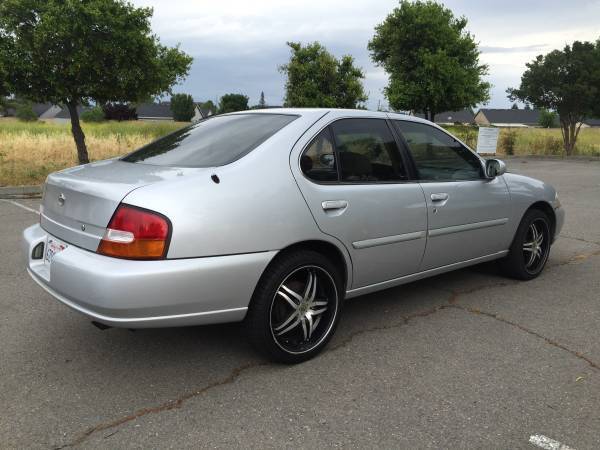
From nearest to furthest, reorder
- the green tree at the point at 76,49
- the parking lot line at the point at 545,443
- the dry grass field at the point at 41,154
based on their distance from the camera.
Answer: the parking lot line at the point at 545,443 < the green tree at the point at 76,49 < the dry grass field at the point at 41,154

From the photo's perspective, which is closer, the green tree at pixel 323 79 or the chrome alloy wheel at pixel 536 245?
the chrome alloy wheel at pixel 536 245

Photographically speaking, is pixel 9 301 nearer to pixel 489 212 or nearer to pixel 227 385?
pixel 227 385

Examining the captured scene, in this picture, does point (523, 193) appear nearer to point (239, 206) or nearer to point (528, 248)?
point (528, 248)

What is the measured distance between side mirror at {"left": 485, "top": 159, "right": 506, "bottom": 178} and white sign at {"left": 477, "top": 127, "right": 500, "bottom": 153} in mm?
19691

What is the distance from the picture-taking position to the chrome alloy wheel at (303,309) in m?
3.07

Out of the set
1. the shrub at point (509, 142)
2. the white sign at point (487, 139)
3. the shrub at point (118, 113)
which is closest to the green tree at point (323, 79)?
the white sign at point (487, 139)

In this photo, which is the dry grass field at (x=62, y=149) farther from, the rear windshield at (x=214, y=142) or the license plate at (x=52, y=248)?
the license plate at (x=52, y=248)

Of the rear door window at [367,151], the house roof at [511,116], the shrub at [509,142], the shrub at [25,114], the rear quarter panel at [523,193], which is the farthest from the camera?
the house roof at [511,116]

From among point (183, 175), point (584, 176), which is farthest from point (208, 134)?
point (584, 176)

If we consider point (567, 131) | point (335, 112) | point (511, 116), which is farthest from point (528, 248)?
point (511, 116)

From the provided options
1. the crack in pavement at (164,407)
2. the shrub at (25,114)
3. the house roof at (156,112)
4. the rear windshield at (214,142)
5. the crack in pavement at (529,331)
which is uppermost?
the house roof at (156,112)

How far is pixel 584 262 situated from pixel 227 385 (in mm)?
4436

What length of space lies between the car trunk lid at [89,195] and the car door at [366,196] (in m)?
0.81

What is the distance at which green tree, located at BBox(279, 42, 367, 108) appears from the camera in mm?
21797
